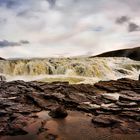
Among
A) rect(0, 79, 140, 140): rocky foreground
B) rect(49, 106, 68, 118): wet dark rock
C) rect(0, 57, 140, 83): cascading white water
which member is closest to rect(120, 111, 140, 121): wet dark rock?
rect(0, 79, 140, 140): rocky foreground

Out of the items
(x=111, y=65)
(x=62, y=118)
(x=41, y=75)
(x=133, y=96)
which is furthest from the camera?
(x=111, y=65)

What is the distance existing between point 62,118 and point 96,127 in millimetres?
3089

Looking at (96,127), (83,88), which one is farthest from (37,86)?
(96,127)

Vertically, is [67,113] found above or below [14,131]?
above

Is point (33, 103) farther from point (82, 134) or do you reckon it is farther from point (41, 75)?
point (41, 75)

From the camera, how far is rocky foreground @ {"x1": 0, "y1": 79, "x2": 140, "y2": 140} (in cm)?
1833

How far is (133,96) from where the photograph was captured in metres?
27.4

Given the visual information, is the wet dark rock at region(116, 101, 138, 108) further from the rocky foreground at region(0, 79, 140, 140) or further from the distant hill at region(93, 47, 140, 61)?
the distant hill at region(93, 47, 140, 61)

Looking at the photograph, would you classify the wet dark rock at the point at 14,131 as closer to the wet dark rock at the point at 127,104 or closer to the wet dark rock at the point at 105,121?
the wet dark rock at the point at 105,121

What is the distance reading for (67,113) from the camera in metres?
22.1

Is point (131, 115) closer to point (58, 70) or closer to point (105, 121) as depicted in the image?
point (105, 121)

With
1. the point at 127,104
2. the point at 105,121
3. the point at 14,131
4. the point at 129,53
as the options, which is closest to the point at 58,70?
the point at 127,104

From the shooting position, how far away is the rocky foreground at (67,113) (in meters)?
18.3

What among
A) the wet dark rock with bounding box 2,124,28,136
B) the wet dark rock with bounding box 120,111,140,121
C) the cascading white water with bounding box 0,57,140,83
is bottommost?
the wet dark rock with bounding box 2,124,28,136
